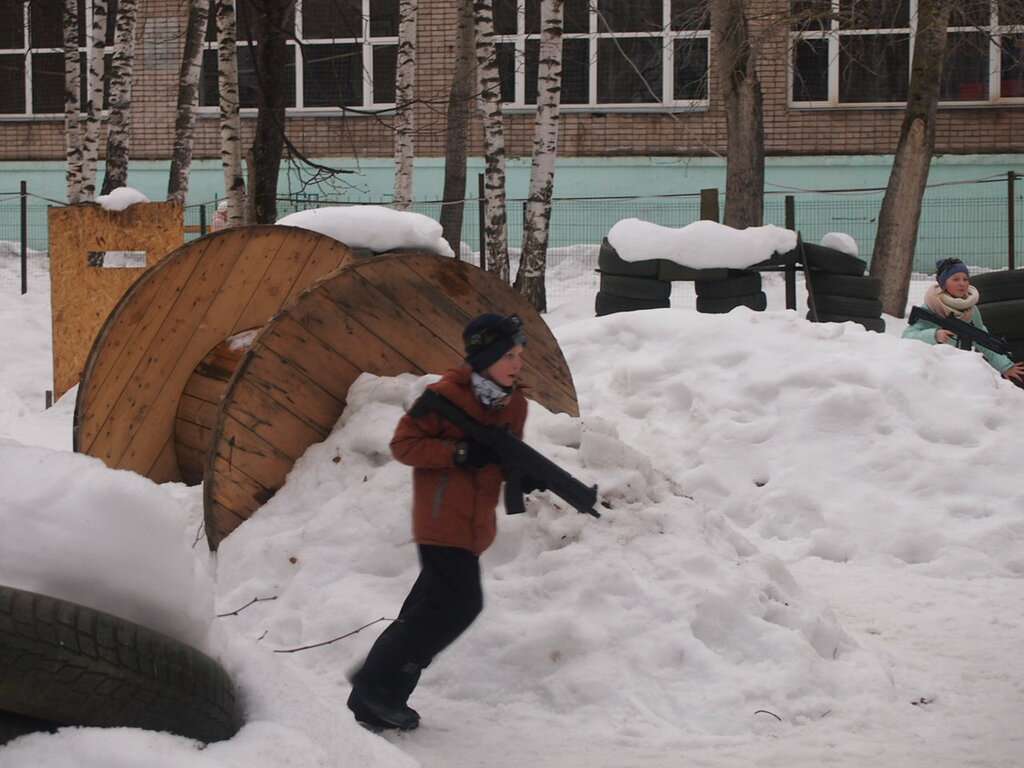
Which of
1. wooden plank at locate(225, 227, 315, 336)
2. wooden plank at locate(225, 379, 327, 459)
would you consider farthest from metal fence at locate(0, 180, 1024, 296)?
wooden plank at locate(225, 379, 327, 459)

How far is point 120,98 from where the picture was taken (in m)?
16.5

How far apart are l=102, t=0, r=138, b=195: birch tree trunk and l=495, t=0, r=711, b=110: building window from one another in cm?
836

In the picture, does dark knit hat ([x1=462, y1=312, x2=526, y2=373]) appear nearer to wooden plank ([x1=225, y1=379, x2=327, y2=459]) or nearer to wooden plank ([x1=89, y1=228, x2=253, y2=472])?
wooden plank ([x1=225, y1=379, x2=327, y2=459])

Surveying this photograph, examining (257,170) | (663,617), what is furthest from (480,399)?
(257,170)

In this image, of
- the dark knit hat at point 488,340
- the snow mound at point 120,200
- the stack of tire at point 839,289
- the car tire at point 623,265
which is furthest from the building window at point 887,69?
the dark knit hat at point 488,340

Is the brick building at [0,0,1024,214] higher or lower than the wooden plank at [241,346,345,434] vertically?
higher

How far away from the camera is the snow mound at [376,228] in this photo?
32.7 feet

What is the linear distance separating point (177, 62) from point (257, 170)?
577 inches

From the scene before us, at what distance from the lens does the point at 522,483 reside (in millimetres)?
4512

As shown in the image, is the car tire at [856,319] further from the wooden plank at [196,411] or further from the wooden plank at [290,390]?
the wooden plank at [290,390]

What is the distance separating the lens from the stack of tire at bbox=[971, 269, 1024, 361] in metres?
10.8

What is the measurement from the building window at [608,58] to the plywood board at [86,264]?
12.7 meters

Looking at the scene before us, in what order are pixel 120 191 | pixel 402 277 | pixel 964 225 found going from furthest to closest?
1. pixel 964 225
2. pixel 120 191
3. pixel 402 277

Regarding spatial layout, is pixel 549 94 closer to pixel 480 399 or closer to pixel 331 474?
pixel 331 474
